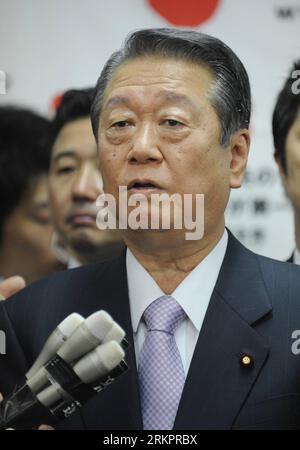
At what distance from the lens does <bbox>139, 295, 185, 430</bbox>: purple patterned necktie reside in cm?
112

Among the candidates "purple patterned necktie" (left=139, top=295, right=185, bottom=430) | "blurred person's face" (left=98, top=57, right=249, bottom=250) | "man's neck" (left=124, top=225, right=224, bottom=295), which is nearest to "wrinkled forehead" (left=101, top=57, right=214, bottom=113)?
"blurred person's face" (left=98, top=57, right=249, bottom=250)

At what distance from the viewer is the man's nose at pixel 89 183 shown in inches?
53.6

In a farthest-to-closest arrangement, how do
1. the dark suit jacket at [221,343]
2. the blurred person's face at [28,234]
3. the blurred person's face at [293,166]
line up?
the blurred person's face at [28,234] → the blurred person's face at [293,166] → the dark suit jacket at [221,343]

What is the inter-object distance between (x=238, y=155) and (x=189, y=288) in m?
0.24

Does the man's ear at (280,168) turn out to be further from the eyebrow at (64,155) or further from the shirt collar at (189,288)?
the eyebrow at (64,155)

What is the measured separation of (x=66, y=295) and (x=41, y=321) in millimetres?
61

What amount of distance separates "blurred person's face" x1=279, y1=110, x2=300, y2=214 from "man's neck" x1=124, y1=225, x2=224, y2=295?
23 cm

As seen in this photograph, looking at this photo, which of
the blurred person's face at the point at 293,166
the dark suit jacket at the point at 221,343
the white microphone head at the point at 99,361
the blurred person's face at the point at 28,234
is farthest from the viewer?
the blurred person's face at the point at 28,234

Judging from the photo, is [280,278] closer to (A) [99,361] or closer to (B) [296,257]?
(B) [296,257]

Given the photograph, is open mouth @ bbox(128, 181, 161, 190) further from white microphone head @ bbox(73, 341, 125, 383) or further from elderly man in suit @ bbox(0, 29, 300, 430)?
white microphone head @ bbox(73, 341, 125, 383)

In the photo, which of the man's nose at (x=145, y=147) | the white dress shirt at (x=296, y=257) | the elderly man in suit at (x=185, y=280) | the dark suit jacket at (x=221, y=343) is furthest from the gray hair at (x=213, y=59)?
the white dress shirt at (x=296, y=257)

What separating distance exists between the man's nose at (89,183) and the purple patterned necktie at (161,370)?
31cm

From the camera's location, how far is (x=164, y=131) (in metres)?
1.13
